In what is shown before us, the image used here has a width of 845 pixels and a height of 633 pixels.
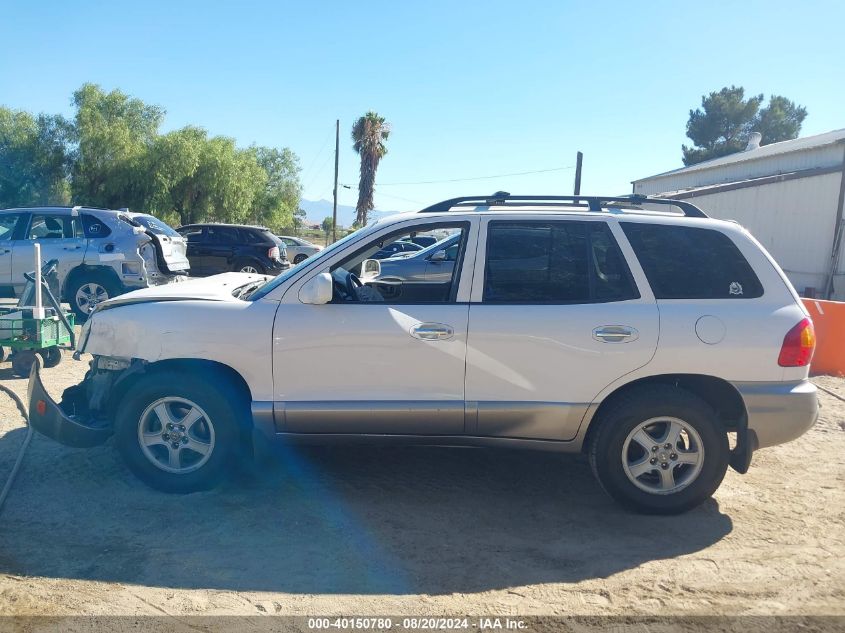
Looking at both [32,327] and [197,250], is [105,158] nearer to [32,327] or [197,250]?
[197,250]

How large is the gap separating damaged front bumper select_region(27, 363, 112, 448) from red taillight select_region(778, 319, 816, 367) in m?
4.25

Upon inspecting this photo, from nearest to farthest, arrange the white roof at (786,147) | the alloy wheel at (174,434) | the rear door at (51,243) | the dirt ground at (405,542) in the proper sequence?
1. the dirt ground at (405,542)
2. the alloy wheel at (174,434)
3. the rear door at (51,243)
4. the white roof at (786,147)

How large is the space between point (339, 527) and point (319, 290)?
4.60ft

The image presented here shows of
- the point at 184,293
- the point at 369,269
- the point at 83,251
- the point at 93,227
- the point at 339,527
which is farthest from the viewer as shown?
the point at 93,227

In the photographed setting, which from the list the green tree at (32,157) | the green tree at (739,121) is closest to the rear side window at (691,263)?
the green tree at (32,157)

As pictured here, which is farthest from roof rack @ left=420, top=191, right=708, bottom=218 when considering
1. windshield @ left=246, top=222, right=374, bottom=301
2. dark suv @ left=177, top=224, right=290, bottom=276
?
dark suv @ left=177, top=224, right=290, bottom=276

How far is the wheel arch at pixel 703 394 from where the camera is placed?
172 inches

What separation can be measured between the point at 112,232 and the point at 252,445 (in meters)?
7.52

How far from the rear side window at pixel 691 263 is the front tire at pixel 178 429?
8.96 ft

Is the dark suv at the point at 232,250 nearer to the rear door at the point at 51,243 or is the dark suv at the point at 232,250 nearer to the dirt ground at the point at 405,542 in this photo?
the rear door at the point at 51,243

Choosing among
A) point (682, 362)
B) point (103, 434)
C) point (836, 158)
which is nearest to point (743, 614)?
point (682, 362)

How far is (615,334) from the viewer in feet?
14.1

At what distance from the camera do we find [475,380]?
14.2 ft

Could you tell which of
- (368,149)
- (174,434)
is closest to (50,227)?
(174,434)
